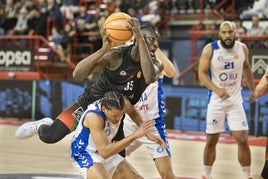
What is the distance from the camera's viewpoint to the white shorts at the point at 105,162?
6605 mm

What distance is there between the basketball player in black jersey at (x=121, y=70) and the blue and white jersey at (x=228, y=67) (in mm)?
2493

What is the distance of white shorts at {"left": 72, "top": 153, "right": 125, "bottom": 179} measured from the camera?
661cm

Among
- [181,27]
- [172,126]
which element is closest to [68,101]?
[172,126]

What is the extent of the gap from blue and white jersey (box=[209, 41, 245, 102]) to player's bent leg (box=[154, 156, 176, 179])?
230cm

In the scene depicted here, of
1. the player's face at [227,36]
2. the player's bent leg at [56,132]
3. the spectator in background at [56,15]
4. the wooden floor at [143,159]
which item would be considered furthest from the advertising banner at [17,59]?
the player's bent leg at [56,132]

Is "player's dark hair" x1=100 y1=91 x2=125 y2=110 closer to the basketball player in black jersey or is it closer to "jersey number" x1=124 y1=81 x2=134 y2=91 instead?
the basketball player in black jersey

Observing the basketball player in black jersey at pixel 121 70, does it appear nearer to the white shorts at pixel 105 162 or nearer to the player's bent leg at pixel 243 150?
the white shorts at pixel 105 162

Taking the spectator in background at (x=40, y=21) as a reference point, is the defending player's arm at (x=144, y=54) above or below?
above

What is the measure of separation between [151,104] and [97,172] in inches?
72.3

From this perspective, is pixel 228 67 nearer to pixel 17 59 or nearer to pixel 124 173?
pixel 124 173

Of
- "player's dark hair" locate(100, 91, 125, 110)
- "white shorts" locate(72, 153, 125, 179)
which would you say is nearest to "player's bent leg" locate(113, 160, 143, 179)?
"white shorts" locate(72, 153, 125, 179)

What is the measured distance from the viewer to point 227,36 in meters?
9.55

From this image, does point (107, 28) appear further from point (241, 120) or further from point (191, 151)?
point (191, 151)

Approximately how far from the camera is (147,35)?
729cm
